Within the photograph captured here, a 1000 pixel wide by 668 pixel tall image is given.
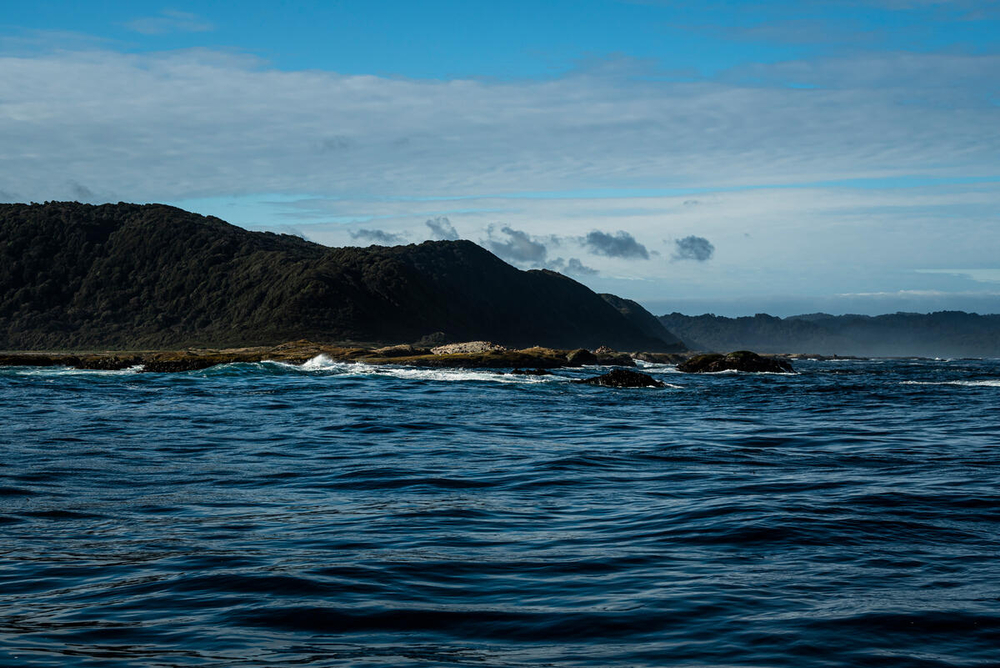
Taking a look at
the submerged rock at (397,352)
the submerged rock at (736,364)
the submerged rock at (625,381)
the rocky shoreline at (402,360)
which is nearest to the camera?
the submerged rock at (625,381)

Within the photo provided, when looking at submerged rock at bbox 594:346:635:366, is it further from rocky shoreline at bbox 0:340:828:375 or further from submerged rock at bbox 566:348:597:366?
rocky shoreline at bbox 0:340:828:375

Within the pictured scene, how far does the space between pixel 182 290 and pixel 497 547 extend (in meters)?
172

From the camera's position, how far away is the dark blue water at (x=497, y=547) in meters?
6.71

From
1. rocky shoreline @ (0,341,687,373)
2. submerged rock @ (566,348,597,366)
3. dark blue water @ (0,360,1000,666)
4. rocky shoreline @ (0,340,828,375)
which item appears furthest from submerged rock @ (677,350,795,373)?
dark blue water @ (0,360,1000,666)

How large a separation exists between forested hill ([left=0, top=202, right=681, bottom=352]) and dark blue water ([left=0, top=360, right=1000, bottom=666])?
124675 mm

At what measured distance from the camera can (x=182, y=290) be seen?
558 feet

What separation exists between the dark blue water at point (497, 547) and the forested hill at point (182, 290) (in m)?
125

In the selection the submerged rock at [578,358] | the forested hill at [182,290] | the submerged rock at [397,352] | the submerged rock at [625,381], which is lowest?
the submerged rock at [625,381]

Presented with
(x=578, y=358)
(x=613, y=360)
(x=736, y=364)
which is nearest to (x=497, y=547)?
(x=736, y=364)

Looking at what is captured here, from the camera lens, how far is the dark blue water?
22.0ft

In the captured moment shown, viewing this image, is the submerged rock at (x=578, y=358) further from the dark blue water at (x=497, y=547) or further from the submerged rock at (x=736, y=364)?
the dark blue water at (x=497, y=547)

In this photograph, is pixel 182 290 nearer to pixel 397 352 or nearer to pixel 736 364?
pixel 397 352

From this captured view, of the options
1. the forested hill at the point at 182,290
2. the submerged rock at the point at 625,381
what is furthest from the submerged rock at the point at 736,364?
the forested hill at the point at 182,290

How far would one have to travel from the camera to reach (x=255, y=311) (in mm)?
156375
